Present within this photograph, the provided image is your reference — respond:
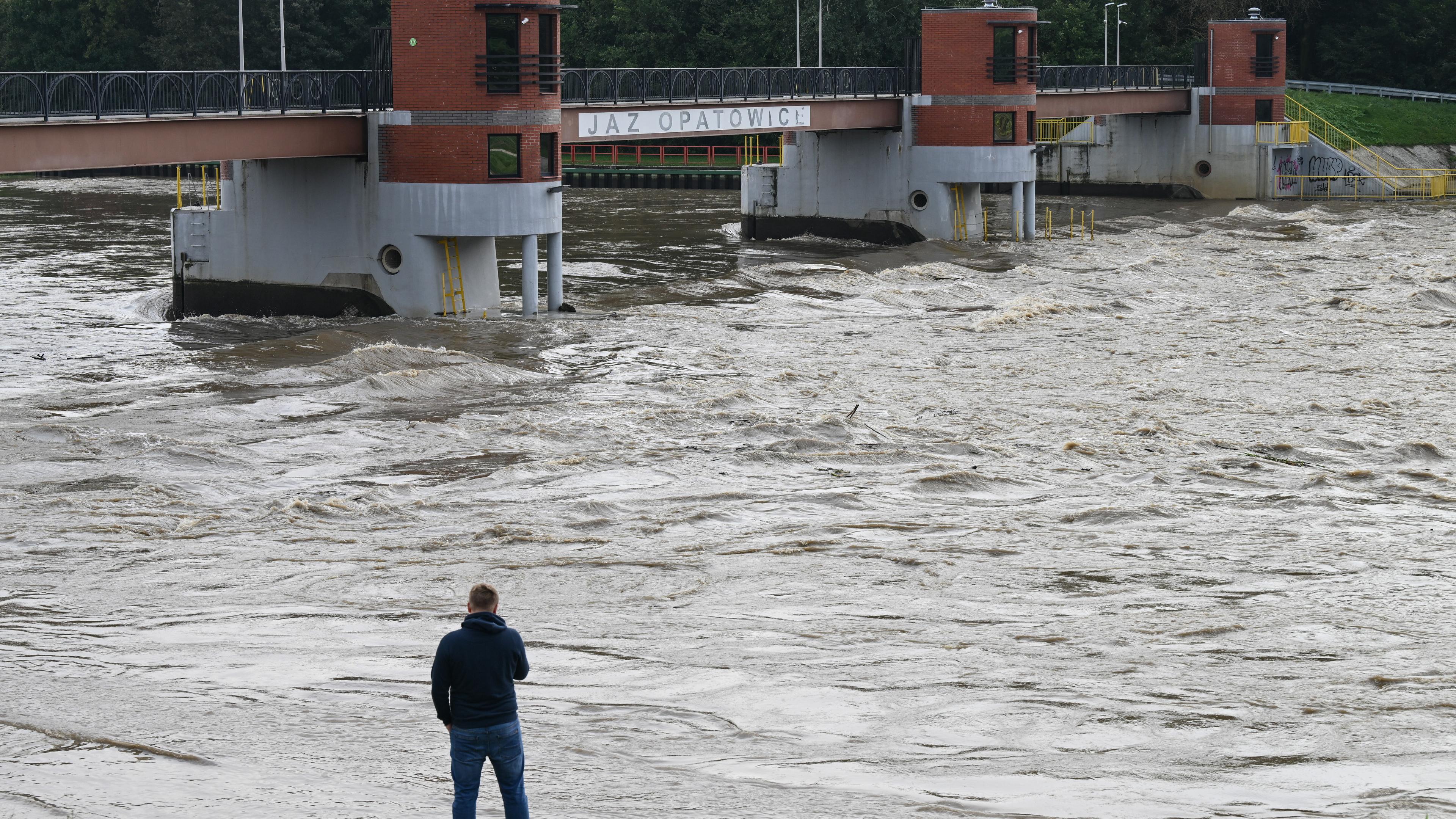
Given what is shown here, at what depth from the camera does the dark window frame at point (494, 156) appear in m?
34.7

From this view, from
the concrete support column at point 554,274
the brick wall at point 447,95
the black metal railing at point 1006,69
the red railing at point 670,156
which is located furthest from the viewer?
the red railing at point 670,156

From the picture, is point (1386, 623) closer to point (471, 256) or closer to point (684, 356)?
point (684, 356)

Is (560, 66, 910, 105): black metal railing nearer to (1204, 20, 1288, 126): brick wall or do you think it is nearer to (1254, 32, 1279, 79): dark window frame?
(1204, 20, 1288, 126): brick wall

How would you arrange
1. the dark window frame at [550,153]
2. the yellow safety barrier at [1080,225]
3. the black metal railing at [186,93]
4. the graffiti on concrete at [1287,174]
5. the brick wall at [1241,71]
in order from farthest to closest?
the graffiti on concrete at [1287,174], the brick wall at [1241,71], the yellow safety barrier at [1080,225], the dark window frame at [550,153], the black metal railing at [186,93]

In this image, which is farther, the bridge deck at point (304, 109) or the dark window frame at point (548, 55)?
the dark window frame at point (548, 55)

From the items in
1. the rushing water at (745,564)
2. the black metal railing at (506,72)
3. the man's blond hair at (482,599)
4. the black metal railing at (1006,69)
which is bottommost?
the rushing water at (745,564)

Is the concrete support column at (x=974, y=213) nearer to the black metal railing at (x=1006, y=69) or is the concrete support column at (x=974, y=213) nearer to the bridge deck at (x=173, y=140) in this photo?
the black metal railing at (x=1006, y=69)

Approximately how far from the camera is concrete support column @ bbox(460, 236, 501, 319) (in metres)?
35.4

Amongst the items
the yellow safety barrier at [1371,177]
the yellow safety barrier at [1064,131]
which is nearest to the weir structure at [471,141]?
the yellow safety barrier at [1064,131]

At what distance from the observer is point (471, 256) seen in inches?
1399

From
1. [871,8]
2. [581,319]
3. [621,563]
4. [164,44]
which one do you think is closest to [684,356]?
[581,319]

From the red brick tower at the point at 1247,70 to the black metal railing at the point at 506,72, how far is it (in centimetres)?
4244

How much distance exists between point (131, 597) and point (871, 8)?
75.8m

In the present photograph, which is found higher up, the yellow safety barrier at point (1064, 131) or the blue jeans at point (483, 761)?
the yellow safety barrier at point (1064, 131)
